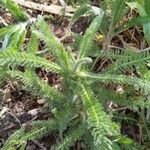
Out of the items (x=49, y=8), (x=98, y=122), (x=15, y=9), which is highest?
(x=15, y=9)

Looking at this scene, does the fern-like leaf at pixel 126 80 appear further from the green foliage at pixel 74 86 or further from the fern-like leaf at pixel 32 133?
the fern-like leaf at pixel 32 133

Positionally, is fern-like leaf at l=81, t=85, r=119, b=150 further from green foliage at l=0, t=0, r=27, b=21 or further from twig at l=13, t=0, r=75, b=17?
twig at l=13, t=0, r=75, b=17

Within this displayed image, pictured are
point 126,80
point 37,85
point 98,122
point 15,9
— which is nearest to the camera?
point 98,122

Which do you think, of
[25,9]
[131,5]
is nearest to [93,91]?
[131,5]

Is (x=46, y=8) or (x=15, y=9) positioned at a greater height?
(x=15, y=9)

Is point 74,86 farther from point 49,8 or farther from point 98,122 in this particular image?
point 49,8

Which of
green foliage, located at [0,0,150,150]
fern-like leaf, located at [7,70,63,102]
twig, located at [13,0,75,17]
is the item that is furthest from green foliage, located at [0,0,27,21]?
fern-like leaf, located at [7,70,63,102]

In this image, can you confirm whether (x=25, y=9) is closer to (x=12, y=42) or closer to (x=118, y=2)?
(x=12, y=42)

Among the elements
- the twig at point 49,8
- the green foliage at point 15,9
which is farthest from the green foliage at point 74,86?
the twig at point 49,8

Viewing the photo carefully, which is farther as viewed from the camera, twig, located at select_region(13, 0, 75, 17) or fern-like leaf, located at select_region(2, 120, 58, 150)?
twig, located at select_region(13, 0, 75, 17)

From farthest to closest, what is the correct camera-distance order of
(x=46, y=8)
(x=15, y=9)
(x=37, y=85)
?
1. (x=46, y=8)
2. (x=15, y=9)
3. (x=37, y=85)

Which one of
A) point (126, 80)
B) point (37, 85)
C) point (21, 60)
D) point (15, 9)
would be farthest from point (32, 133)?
point (15, 9)
